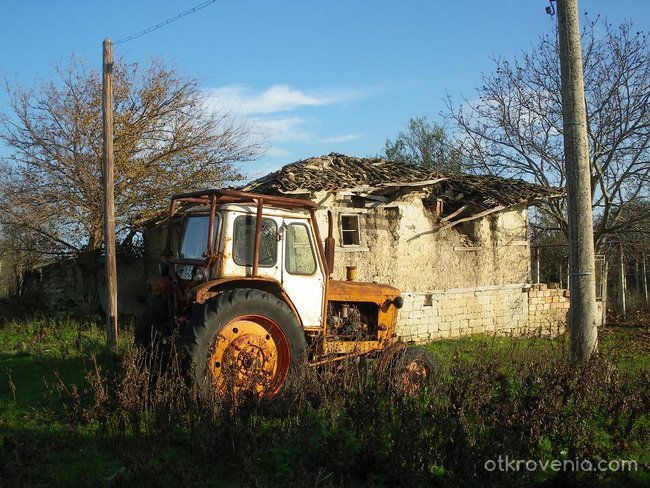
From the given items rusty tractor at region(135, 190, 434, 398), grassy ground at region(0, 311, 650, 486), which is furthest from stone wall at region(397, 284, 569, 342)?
grassy ground at region(0, 311, 650, 486)

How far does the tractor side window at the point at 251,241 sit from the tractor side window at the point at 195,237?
0.83 feet

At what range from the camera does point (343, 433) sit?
190 inches

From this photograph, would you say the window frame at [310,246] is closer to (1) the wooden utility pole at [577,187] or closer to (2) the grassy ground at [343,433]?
(2) the grassy ground at [343,433]

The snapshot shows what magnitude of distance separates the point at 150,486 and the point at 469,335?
11.9 m

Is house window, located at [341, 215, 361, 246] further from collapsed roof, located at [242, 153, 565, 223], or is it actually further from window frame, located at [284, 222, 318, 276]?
window frame, located at [284, 222, 318, 276]

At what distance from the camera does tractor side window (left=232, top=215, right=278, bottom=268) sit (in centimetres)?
633

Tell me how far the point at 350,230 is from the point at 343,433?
29.7 ft

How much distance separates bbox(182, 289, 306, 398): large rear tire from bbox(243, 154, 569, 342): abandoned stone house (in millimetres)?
6306

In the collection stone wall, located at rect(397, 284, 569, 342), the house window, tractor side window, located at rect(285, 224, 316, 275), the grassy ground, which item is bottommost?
the grassy ground

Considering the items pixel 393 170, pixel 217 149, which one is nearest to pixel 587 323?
pixel 393 170

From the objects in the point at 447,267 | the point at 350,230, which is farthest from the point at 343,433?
the point at 447,267

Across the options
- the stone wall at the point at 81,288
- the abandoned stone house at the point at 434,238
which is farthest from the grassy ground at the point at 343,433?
the stone wall at the point at 81,288

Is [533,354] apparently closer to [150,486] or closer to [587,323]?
[587,323]

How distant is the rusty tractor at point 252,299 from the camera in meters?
5.77
